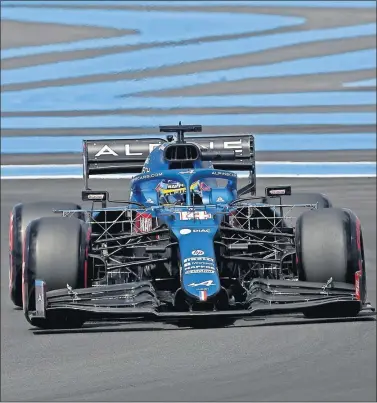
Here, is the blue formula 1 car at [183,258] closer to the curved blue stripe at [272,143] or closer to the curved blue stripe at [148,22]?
the curved blue stripe at [272,143]

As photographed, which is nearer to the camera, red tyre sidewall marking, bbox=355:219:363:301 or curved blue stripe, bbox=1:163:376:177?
red tyre sidewall marking, bbox=355:219:363:301

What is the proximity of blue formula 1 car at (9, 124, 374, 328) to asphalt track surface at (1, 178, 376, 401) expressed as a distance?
0.25 m

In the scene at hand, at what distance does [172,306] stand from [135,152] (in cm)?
357

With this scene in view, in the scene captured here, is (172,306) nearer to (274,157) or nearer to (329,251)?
(329,251)

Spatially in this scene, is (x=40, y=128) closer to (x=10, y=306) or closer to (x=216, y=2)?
(x=216, y=2)

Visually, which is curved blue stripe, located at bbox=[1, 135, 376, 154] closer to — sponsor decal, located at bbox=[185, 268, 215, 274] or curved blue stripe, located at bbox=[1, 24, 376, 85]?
curved blue stripe, located at bbox=[1, 24, 376, 85]

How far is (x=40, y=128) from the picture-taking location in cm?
2156

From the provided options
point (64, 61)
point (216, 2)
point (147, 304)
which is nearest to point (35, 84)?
point (64, 61)

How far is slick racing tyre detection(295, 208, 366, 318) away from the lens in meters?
10.4

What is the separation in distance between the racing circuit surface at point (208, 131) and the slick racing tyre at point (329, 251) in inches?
16.6

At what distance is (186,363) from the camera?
391 inches

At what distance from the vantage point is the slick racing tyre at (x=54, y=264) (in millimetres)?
10258

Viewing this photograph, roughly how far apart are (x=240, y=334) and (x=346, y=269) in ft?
3.53

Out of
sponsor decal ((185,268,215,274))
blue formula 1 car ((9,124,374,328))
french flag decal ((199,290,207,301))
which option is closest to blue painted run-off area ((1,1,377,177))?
blue formula 1 car ((9,124,374,328))
